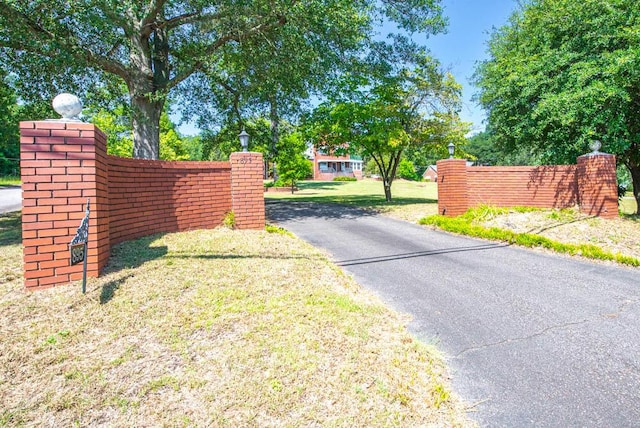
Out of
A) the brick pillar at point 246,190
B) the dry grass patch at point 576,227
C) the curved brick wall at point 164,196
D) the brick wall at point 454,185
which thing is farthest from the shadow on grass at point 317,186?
the curved brick wall at point 164,196

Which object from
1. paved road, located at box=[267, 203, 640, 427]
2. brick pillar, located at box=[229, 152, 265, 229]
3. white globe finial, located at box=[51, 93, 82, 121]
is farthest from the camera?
brick pillar, located at box=[229, 152, 265, 229]

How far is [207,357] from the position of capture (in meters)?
2.50

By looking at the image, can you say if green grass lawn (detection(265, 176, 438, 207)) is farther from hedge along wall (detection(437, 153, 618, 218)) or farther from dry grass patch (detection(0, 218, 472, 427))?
dry grass patch (detection(0, 218, 472, 427))

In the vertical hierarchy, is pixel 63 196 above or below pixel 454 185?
below

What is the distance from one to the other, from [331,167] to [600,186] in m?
44.3

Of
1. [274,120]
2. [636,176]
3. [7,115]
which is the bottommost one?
[636,176]

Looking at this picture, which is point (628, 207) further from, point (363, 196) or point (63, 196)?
point (63, 196)

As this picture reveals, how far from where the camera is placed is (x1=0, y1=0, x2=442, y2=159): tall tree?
7.03 metres

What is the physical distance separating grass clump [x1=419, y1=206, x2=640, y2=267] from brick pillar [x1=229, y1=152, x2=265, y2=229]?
15.6 feet

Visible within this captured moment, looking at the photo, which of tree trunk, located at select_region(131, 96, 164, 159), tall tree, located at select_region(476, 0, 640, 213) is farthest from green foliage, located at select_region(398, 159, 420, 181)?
tree trunk, located at select_region(131, 96, 164, 159)

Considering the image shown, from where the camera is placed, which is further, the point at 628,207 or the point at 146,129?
the point at 628,207

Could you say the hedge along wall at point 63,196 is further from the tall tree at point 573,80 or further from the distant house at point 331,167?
the distant house at point 331,167

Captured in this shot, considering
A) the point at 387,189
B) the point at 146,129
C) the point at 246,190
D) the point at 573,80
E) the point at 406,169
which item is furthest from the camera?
the point at 406,169

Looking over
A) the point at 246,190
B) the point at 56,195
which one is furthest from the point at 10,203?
the point at 56,195
